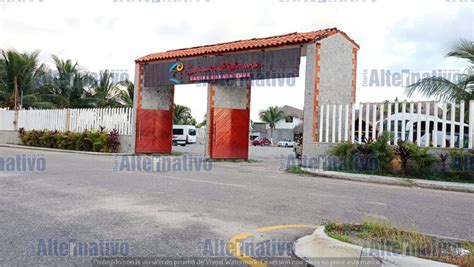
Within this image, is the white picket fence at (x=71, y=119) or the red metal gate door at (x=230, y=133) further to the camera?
the white picket fence at (x=71, y=119)

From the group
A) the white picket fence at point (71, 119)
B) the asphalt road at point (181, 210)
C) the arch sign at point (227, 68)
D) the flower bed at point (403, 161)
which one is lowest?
the asphalt road at point (181, 210)

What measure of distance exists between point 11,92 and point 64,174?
2714cm

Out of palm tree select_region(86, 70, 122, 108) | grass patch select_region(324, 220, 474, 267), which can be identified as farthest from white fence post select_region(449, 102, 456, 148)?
palm tree select_region(86, 70, 122, 108)

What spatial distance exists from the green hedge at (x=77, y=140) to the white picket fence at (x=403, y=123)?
41.8 feet

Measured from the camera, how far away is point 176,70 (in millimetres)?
20922

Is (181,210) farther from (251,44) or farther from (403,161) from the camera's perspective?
(251,44)

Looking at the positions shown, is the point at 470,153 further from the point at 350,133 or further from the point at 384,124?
the point at 350,133

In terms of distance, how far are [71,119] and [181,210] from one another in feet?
72.9

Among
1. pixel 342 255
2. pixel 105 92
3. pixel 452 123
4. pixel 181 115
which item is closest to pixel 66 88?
pixel 105 92

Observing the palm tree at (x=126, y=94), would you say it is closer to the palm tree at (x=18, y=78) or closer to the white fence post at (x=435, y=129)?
the palm tree at (x=18, y=78)

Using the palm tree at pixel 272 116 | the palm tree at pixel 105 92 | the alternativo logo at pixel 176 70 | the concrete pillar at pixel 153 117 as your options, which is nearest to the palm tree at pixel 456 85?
the alternativo logo at pixel 176 70

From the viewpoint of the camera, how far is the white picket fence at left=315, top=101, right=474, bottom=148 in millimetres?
13445

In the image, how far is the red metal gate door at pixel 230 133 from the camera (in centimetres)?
1942

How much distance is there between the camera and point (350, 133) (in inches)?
603
